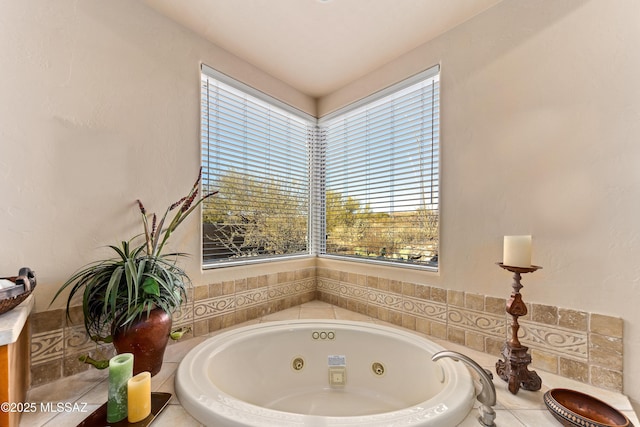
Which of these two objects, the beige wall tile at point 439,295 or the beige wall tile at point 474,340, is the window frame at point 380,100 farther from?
the beige wall tile at point 474,340

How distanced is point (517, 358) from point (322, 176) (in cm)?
181

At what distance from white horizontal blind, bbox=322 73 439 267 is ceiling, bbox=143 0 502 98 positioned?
0.30 m

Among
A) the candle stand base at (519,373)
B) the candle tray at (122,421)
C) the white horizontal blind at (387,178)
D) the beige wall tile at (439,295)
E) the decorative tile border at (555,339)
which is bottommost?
the candle tray at (122,421)

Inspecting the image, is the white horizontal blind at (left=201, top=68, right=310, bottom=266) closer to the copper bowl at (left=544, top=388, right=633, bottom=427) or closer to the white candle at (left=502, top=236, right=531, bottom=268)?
the white candle at (left=502, top=236, right=531, bottom=268)

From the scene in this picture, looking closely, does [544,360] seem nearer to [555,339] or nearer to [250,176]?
[555,339]

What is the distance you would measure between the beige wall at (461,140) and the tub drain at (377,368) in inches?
24.7

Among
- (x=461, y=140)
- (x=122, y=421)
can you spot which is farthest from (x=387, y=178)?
(x=122, y=421)

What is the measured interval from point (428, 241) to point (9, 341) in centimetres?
185

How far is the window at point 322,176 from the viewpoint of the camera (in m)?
1.72

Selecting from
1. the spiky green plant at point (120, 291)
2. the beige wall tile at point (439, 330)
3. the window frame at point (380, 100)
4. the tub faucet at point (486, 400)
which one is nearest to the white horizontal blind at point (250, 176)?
the window frame at point (380, 100)

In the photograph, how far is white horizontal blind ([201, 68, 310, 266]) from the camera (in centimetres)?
174

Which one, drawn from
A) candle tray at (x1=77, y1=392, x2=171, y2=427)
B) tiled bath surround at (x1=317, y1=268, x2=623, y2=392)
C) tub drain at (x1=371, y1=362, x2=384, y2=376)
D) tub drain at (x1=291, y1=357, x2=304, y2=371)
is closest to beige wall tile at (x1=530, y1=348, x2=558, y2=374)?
tiled bath surround at (x1=317, y1=268, x2=623, y2=392)

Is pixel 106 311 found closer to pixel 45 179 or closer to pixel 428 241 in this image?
pixel 45 179

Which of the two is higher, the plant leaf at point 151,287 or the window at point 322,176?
the window at point 322,176
